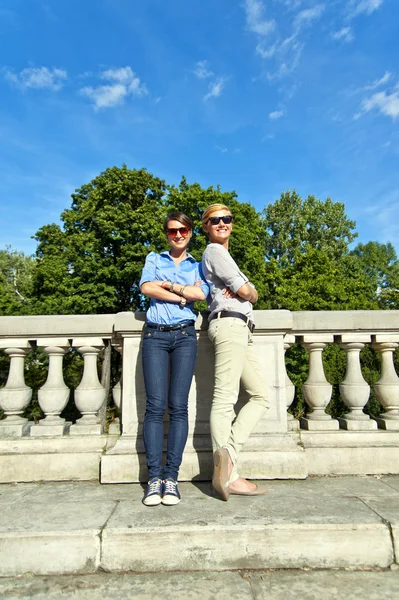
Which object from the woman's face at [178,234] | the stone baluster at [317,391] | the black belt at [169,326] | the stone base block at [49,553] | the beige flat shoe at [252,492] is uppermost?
the woman's face at [178,234]

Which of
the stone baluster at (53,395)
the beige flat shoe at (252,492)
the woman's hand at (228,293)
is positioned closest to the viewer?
the beige flat shoe at (252,492)

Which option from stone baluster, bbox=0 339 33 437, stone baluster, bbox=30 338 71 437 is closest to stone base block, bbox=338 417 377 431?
stone baluster, bbox=30 338 71 437

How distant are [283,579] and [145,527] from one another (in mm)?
750

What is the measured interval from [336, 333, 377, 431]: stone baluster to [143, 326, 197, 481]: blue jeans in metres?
1.64

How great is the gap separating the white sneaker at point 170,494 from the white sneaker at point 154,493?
3cm

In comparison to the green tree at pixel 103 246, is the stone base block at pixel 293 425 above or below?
below

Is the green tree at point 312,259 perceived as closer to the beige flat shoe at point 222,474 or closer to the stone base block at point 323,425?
the stone base block at point 323,425

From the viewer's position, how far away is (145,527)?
2139 millimetres

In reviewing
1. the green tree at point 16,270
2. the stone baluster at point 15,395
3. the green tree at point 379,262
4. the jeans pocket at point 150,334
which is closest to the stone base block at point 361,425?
the jeans pocket at point 150,334

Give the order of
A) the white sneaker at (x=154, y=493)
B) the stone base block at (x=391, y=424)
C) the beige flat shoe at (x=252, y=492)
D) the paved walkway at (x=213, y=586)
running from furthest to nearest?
the stone base block at (x=391, y=424) < the beige flat shoe at (x=252, y=492) < the white sneaker at (x=154, y=493) < the paved walkway at (x=213, y=586)

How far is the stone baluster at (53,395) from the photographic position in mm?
3412

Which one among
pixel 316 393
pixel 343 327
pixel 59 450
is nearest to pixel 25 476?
pixel 59 450

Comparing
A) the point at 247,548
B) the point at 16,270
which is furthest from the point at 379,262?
the point at 247,548

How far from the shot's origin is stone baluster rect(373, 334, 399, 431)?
359 cm
